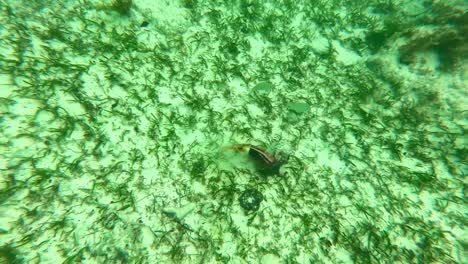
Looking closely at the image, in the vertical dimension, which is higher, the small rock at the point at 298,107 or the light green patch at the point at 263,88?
the small rock at the point at 298,107

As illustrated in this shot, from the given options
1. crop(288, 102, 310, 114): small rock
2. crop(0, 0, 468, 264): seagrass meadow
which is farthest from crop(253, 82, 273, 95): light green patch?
crop(288, 102, 310, 114): small rock

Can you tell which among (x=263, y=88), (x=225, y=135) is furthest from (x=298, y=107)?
(x=225, y=135)

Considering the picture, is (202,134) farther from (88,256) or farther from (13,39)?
(13,39)

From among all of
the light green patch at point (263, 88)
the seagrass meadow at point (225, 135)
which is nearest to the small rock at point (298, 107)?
the seagrass meadow at point (225, 135)

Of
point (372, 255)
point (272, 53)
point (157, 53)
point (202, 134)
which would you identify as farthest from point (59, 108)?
point (372, 255)

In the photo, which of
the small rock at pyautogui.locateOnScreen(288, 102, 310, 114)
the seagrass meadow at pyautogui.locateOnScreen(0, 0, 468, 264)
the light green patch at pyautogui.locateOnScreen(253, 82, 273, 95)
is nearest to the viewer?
the seagrass meadow at pyautogui.locateOnScreen(0, 0, 468, 264)

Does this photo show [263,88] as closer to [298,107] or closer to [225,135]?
[298,107]

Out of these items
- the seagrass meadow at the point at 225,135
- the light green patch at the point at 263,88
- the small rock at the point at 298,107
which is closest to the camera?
the seagrass meadow at the point at 225,135

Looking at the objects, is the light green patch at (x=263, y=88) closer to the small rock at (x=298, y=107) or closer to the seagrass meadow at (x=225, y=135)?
the seagrass meadow at (x=225, y=135)

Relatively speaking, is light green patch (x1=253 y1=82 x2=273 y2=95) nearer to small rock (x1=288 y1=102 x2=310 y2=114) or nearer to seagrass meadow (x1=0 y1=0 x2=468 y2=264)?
seagrass meadow (x1=0 y1=0 x2=468 y2=264)
